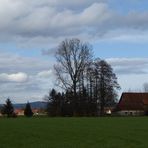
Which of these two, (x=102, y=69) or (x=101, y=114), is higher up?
(x=102, y=69)

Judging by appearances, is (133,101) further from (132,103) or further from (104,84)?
(104,84)

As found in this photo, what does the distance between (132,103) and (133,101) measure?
90 cm

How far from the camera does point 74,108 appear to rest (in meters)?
108

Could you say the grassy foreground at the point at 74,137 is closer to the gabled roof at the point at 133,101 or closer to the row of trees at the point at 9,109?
the row of trees at the point at 9,109

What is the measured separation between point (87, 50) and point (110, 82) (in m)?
9.36

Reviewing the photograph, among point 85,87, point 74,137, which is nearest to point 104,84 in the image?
point 85,87

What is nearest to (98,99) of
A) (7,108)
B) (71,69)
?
(71,69)

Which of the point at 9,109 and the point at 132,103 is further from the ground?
the point at 132,103

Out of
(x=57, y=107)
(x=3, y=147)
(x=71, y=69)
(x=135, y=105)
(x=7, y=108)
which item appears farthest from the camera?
(x=135, y=105)

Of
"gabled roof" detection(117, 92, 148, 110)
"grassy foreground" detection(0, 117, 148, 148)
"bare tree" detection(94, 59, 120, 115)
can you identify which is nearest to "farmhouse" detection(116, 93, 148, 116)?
"gabled roof" detection(117, 92, 148, 110)

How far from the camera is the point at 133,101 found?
476ft

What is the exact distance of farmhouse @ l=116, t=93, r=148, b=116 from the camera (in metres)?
138

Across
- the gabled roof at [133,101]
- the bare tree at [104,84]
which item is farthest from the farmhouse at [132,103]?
the bare tree at [104,84]

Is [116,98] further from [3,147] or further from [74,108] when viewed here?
[3,147]
